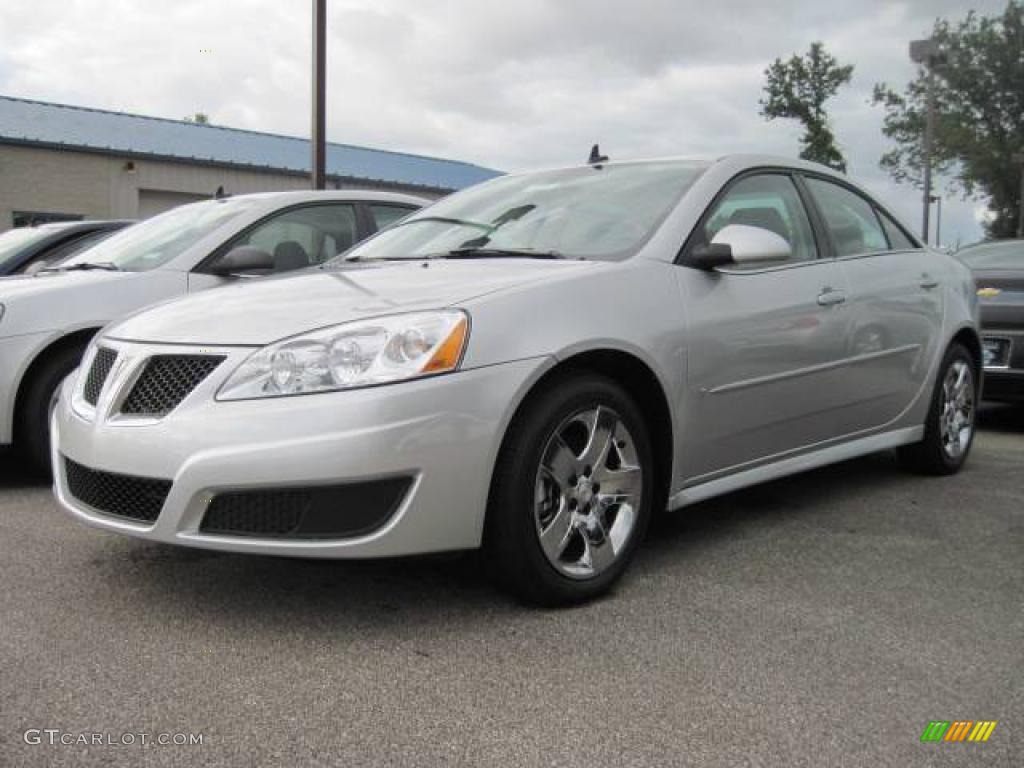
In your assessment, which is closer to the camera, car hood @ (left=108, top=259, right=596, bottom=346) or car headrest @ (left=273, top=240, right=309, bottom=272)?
car hood @ (left=108, top=259, right=596, bottom=346)

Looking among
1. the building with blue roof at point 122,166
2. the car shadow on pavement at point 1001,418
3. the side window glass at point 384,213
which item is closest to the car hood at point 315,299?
the side window glass at point 384,213

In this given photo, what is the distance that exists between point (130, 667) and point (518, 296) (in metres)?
1.46

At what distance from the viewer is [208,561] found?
11.7ft

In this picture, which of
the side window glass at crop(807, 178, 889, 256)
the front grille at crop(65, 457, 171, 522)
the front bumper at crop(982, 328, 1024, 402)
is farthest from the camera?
the front bumper at crop(982, 328, 1024, 402)

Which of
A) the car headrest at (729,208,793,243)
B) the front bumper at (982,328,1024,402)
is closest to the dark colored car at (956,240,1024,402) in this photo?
the front bumper at (982,328,1024,402)

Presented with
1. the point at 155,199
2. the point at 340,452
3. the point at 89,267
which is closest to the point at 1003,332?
the point at 340,452

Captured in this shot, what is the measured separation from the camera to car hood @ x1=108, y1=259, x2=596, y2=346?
296 centimetres

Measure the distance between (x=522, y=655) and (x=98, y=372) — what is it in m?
1.68

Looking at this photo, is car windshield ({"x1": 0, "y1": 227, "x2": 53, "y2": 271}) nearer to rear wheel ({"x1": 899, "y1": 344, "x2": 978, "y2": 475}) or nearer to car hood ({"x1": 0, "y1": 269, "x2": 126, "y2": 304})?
car hood ({"x1": 0, "y1": 269, "x2": 126, "y2": 304})

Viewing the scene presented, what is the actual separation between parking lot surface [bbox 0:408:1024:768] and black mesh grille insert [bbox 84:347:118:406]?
2.01ft

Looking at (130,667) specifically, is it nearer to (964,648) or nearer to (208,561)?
(208,561)

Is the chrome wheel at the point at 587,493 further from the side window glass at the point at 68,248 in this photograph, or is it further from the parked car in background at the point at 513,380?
the side window glass at the point at 68,248

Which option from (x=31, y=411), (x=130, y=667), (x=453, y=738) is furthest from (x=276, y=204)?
(x=453, y=738)

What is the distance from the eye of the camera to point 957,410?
17.2 feet
